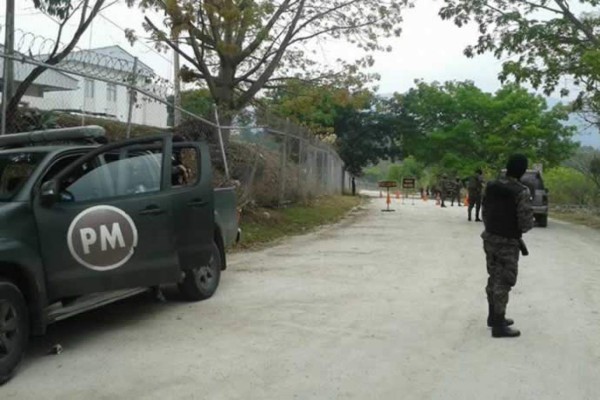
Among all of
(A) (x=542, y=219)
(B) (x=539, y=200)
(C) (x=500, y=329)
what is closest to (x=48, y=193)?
(C) (x=500, y=329)

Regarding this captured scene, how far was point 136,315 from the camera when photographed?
6961 mm

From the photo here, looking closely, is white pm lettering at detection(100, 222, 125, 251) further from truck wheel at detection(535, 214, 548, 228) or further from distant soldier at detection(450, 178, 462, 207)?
distant soldier at detection(450, 178, 462, 207)

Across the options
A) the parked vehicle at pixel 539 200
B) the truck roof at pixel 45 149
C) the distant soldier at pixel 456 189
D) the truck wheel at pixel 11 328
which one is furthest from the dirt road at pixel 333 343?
the distant soldier at pixel 456 189

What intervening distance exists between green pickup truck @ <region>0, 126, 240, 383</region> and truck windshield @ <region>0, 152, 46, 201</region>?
0.01m

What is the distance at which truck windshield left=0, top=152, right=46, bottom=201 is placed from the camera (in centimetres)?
563

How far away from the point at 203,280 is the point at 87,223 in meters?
2.31

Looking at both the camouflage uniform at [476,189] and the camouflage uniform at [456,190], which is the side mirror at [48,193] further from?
the camouflage uniform at [456,190]

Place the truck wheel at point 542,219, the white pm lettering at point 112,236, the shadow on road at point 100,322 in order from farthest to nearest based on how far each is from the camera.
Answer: the truck wheel at point 542,219 < the shadow on road at point 100,322 < the white pm lettering at point 112,236

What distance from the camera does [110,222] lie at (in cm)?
578

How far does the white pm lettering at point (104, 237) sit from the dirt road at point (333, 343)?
0.87 m

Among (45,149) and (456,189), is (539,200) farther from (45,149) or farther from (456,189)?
(456,189)

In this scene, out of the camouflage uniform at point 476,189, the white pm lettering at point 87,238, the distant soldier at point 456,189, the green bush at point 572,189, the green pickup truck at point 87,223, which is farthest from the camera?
the distant soldier at point 456,189

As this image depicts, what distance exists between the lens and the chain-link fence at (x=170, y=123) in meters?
10.1

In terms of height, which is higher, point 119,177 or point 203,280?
point 119,177
